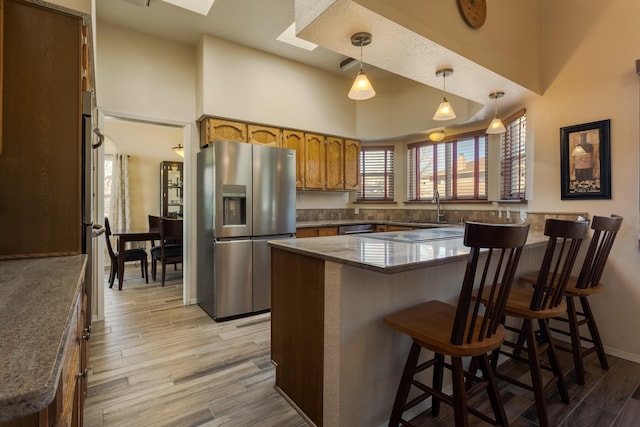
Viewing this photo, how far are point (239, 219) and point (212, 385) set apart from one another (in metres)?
1.71

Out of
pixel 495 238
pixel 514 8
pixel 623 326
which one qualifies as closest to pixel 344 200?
pixel 514 8

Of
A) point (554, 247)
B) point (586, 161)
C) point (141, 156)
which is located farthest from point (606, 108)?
Result: point (141, 156)

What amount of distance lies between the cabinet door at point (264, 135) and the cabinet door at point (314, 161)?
0.43 m

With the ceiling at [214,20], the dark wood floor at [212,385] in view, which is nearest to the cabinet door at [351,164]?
the ceiling at [214,20]

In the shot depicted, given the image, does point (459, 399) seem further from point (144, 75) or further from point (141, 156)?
point (141, 156)

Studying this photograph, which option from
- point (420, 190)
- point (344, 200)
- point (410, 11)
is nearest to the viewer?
point (410, 11)

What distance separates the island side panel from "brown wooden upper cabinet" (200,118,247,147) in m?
2.13

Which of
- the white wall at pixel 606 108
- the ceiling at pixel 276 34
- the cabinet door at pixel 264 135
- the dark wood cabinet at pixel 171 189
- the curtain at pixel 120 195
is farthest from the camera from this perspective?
the dark wood cabinet at pixel 171 189

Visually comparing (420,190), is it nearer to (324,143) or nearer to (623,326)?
(324,143)

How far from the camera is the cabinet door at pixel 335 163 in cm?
457

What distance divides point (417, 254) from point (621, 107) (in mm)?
2229

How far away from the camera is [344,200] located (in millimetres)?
5207

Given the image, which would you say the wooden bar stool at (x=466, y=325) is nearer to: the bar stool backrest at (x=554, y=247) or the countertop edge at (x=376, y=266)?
the countertop edge at (x=376, y=266)

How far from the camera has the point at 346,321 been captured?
1501 millimetres
